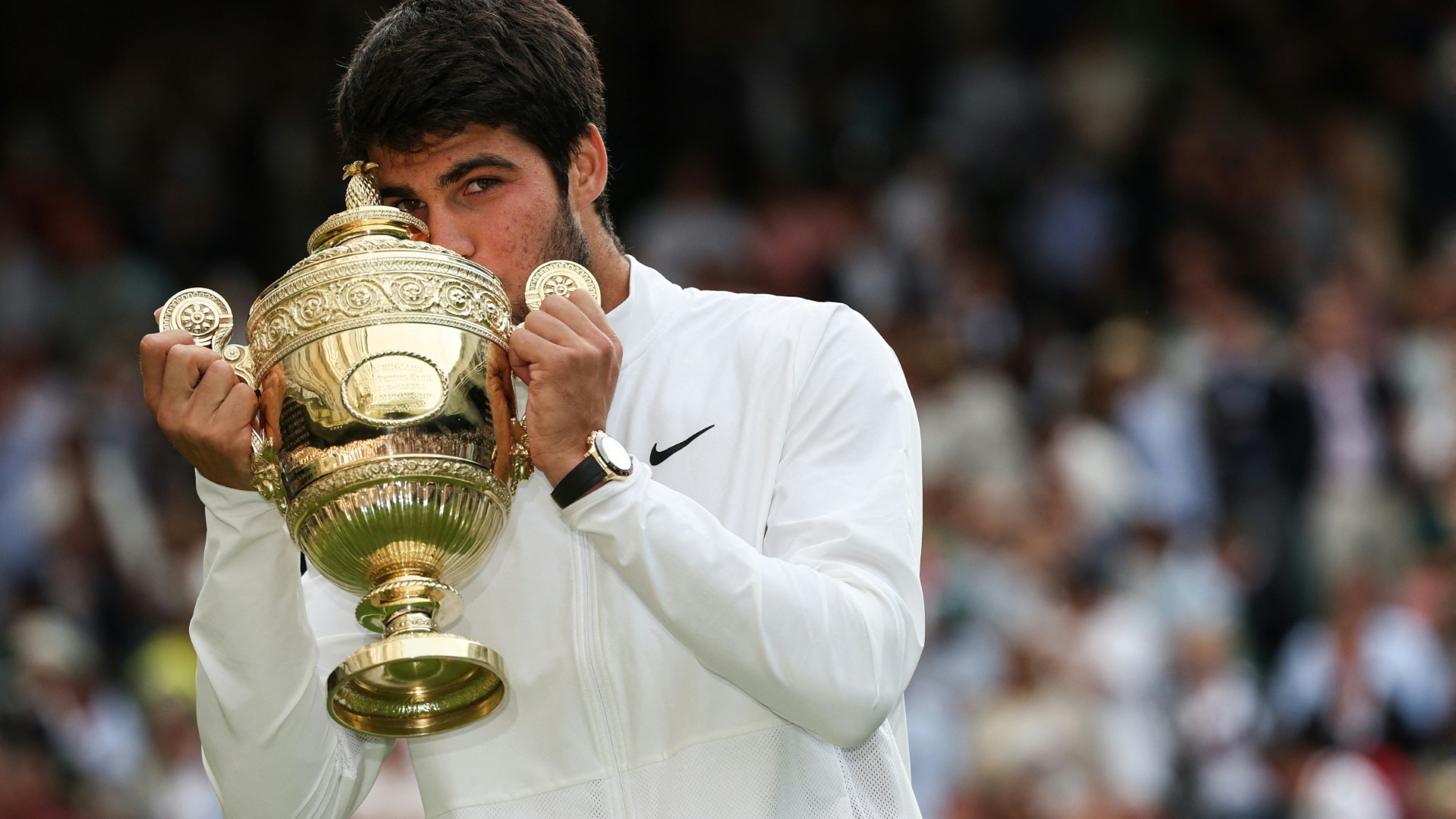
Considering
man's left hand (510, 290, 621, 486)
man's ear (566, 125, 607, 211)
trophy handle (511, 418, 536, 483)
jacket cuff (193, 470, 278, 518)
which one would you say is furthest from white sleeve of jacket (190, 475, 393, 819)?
man's ear (566, 125, 607, 211)

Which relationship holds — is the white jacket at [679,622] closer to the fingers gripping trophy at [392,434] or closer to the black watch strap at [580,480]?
the black watch strap at [580,480]

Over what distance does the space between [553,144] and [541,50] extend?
0.17 metres

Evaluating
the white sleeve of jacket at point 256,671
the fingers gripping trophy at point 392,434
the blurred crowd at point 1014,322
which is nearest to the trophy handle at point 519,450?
the fingers gripping trophy at point 392,434

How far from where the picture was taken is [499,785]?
3180 mm

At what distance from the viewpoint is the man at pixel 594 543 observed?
2803 mm

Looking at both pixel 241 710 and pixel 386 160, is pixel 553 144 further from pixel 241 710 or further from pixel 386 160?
pixel 241 710

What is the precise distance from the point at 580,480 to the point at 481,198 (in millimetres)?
637

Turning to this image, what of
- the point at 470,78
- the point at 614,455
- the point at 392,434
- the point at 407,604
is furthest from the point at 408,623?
the point at 470,78

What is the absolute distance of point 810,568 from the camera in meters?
2.93

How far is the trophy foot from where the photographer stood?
2.81 metres

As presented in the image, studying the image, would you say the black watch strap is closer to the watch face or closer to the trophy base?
the watch face

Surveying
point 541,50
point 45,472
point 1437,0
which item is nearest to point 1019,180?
point 1437,0

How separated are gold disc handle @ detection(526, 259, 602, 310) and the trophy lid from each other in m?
0.23

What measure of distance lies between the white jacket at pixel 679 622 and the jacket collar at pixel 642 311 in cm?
1
